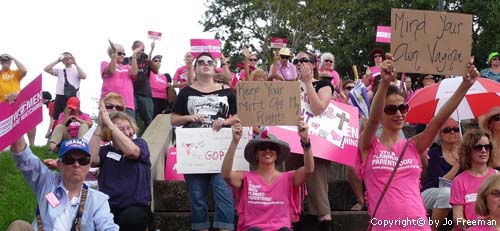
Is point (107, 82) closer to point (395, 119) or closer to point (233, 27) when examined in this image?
point (395, 119)

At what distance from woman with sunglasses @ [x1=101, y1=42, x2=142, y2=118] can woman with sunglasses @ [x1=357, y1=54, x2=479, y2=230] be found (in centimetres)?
666

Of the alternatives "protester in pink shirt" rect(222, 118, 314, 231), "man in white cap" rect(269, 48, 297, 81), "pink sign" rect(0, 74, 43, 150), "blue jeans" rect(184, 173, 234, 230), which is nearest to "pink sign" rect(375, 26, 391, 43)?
"man in white cap" rect(269, 48, 297, 81)

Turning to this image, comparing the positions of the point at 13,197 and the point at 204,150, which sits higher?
the point at 204,150

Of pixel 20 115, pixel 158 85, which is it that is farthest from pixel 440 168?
pixel 158 85

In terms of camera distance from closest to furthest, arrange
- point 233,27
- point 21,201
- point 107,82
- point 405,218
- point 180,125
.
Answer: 1. point 405,218
2. point 180,125
3. point 21,201
4. point 107,82
5. point 233,27

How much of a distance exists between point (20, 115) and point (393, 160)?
8.60 ft

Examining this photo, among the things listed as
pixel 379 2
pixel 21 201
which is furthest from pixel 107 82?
pixel 379 2

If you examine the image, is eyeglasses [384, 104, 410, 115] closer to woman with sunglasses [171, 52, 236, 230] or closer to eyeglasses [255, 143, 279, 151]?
eyeglasses [255, 143, 279, 151]

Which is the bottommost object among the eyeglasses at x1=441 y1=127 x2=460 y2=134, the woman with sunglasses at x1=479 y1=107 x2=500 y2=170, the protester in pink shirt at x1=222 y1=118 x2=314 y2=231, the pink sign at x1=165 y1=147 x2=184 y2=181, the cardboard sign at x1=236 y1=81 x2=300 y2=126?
the pink sign at x1=165 y1=147 x2=184 y2=181

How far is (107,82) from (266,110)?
587cm

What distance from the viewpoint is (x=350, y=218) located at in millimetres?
8188

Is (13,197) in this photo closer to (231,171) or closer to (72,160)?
(231,171)

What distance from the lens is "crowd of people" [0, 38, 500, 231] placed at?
585 cm

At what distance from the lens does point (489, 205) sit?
573 cm
